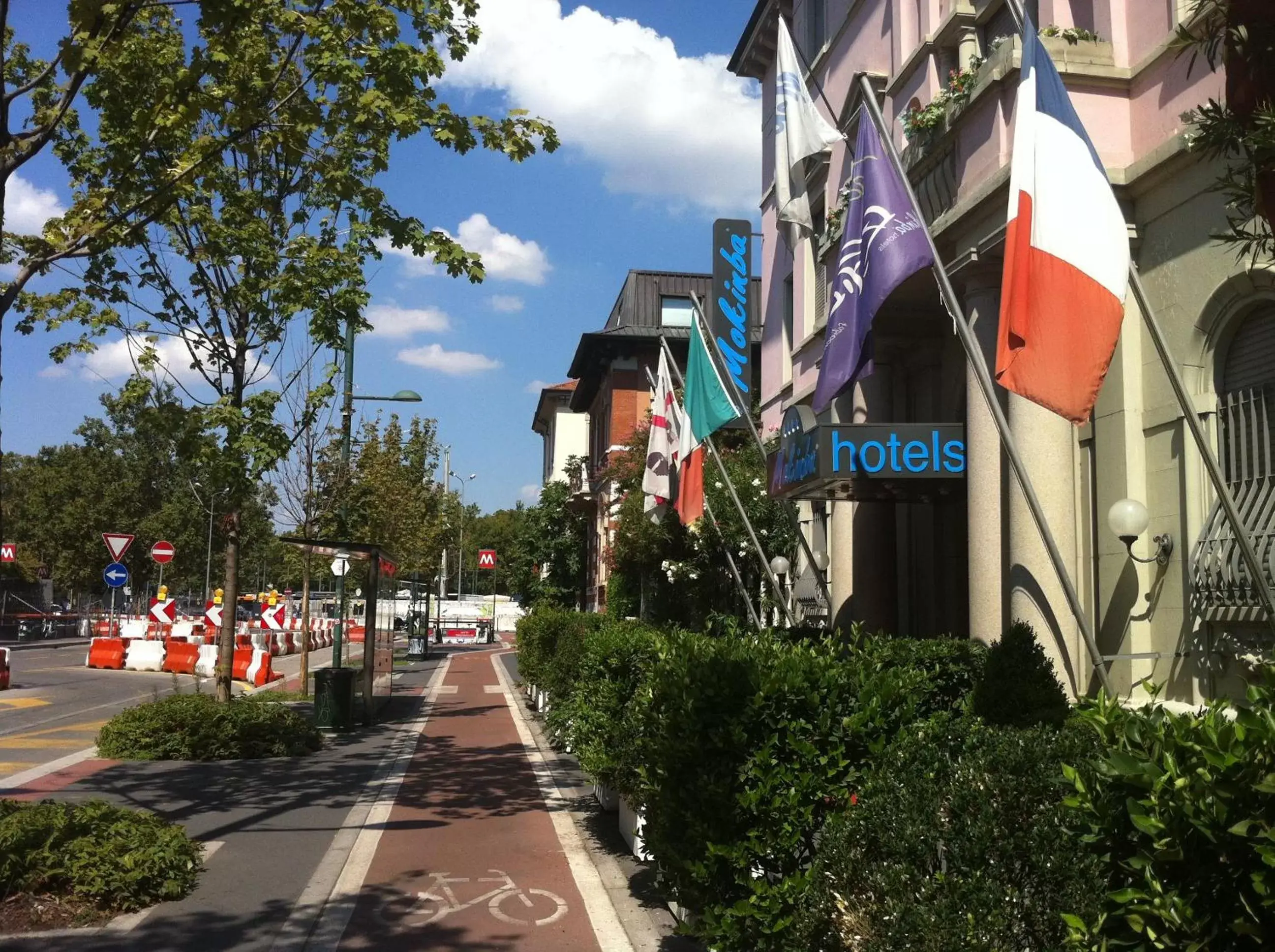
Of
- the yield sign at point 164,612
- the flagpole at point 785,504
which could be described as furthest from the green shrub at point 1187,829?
the yield sign at point 164,612

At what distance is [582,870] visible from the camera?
851 cm

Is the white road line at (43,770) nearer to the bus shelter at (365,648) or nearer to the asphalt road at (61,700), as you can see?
the asphalt road at (61,700)

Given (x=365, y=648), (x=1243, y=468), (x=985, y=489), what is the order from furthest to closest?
(x=365, y=648) < (x=985, y=489) < (x=1243, y=468)

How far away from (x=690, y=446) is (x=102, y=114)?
8249mm

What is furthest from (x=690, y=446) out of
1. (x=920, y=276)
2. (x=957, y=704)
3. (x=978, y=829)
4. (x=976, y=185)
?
(x=978, y=829)

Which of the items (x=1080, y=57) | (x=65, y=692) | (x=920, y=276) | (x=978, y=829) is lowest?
(x=65, y=692)

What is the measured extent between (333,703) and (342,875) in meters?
8.69

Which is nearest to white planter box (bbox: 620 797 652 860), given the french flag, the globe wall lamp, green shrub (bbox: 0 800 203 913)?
green shrub (bbox: 0 800 203 913)

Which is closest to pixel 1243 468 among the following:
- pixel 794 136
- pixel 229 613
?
pixel 794 136

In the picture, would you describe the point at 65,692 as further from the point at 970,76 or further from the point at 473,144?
the point at 970,76

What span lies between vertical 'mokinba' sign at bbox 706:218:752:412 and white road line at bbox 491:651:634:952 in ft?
26.0

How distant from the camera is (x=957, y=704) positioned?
22.5ft

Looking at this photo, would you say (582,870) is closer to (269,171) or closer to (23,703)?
(269,171)

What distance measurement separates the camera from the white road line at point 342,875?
21.8 ft
